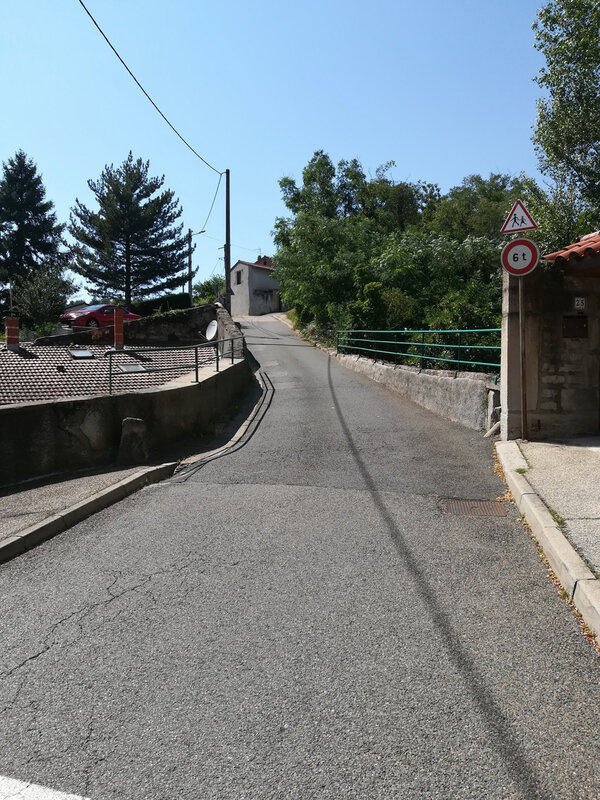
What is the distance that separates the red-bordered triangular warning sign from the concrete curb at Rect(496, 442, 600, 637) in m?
3.01

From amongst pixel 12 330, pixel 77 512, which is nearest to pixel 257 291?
pixel 12 330

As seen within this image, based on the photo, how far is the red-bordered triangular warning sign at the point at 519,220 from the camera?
Answer: 7.79 meters

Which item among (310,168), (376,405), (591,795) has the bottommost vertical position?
(591,795)

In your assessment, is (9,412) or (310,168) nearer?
(9,412)

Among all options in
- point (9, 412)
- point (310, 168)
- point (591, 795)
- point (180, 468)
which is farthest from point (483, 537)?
point (310, 168)

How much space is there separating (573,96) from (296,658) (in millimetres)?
23247

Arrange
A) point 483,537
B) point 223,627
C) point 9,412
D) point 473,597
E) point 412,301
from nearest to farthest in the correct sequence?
point 223,627 → point 473,597 → point 483,537 → point 9,412 → point 412,301

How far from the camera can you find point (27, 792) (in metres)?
2.46

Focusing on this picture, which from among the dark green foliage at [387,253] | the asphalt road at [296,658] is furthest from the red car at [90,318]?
the asphalt road at [296,658]

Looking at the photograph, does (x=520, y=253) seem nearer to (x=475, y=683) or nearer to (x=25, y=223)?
(x=475, y=683)

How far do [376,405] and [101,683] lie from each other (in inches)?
389

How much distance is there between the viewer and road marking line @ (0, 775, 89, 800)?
242cm

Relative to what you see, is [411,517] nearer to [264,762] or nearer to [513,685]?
[513,685]

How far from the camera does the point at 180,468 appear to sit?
8.51m
